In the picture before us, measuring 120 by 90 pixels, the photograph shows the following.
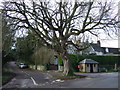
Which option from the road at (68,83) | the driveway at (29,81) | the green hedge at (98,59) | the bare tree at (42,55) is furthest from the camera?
the bare tree at (42,55)

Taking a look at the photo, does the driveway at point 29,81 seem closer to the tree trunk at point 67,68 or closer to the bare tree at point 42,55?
the tree trunk at point 67,68

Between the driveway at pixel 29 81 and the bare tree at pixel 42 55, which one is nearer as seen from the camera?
the driveway at pixel 29 81

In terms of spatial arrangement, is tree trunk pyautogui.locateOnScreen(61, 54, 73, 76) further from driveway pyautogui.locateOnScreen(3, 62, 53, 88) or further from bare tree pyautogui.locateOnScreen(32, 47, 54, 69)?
bare tree pyautogui.locateOnScreen(32, 47, 54, 69)

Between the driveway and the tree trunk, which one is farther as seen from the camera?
the tree trunk

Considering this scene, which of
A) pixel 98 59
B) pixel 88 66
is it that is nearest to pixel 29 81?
pixel 88 66

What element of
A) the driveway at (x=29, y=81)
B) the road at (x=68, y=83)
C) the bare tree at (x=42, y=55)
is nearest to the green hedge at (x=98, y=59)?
the bare tree at (x=42, y=55)

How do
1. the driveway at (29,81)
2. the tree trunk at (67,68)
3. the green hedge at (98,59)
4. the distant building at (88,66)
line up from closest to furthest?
the driveway at (29,81)
the tree trunk at (67,68)
the distant building at (88,66)
the green hedge at (98,59)

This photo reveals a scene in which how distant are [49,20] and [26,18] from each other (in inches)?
104

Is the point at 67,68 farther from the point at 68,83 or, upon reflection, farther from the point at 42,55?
the point at 42,55

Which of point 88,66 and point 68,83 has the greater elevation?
point 68,83

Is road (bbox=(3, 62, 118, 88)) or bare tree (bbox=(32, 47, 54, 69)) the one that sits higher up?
bare tree (bbox=(32, 47, 54, 69))

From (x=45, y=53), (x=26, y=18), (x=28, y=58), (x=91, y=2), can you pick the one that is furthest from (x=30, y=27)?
(x=28, y=58)

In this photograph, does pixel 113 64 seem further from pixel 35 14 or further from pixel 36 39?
pixel 35 14

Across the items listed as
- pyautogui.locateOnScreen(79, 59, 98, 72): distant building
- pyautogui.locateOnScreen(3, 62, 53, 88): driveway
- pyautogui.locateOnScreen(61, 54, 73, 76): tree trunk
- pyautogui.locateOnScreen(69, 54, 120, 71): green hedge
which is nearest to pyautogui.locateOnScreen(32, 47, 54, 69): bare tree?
pyautogui.locateOnScreen(69, 54, 120, 71): green hedge
